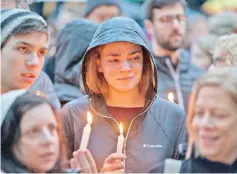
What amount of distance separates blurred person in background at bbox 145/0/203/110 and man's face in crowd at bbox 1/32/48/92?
8.60 feet

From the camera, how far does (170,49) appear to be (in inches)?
355

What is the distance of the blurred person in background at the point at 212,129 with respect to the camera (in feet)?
15.6

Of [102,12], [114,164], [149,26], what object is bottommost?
[114,164]

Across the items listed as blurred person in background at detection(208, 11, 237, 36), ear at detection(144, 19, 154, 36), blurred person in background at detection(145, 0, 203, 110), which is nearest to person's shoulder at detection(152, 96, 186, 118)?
blurred person in background at detection(145, 0, 203, 110)

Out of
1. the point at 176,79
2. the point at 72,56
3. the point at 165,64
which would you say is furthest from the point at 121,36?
the point at 165,64

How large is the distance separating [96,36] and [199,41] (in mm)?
3975

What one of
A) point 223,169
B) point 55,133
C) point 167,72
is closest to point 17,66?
point 55,133

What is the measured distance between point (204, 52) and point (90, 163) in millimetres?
4821

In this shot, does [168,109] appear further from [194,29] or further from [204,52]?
[194,29]

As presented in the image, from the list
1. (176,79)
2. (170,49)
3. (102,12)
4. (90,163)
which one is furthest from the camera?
(102,12)

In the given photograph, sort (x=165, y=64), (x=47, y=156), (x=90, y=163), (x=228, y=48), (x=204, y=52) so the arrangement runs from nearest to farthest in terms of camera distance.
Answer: (x=47, y=156) < (x=90, y=163) < (x=228, y=48) < (x=165, y=64) < (x=204, y=52)

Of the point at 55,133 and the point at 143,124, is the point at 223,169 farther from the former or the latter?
the point at 143,124

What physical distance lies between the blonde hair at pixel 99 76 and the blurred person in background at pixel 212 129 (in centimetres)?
133

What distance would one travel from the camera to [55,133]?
15.3 feet
